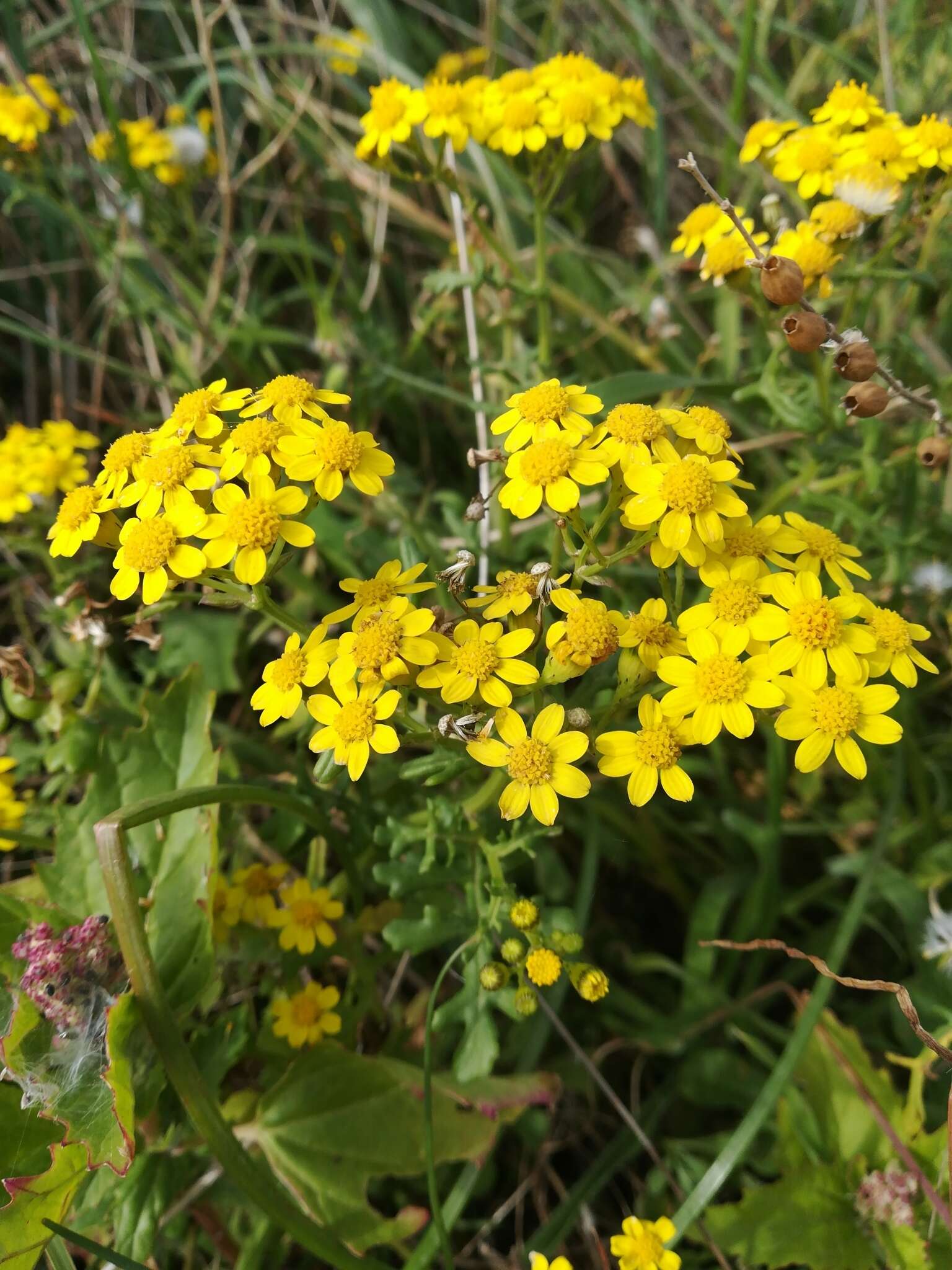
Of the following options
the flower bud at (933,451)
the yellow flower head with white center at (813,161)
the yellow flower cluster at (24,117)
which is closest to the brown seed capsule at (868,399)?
the flower bud at (933,451)

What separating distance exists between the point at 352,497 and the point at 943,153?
6.10 ft

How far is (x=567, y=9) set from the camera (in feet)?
14.4

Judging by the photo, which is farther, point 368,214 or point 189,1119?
point 368,214

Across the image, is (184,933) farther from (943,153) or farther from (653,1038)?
(943,153)

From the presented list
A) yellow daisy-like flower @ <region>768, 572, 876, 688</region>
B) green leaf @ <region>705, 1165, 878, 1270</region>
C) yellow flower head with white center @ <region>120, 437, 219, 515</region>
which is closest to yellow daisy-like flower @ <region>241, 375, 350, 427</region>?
yellow flower head with white center @ <region>120, 437, 219, 515</region>

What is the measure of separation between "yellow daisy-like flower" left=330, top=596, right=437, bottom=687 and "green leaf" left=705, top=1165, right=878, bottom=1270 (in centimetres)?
144

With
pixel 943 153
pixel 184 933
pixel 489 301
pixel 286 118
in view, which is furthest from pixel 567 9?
pixel 184 933

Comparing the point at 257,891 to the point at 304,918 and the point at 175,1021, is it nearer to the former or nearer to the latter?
the point at 304,918

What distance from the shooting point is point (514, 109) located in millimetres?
2172

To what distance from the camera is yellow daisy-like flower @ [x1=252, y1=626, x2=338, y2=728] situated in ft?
5.24

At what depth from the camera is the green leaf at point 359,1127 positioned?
197 centimetres

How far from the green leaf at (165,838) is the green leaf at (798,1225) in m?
1.24

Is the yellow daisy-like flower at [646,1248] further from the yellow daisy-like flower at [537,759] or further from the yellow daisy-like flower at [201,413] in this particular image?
the yellow daisy-like flower at [201,413]

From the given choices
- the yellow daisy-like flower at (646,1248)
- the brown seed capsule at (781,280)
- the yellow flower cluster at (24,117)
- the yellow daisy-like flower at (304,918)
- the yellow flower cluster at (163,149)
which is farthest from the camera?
the yellow flower cluster at (163,149)
